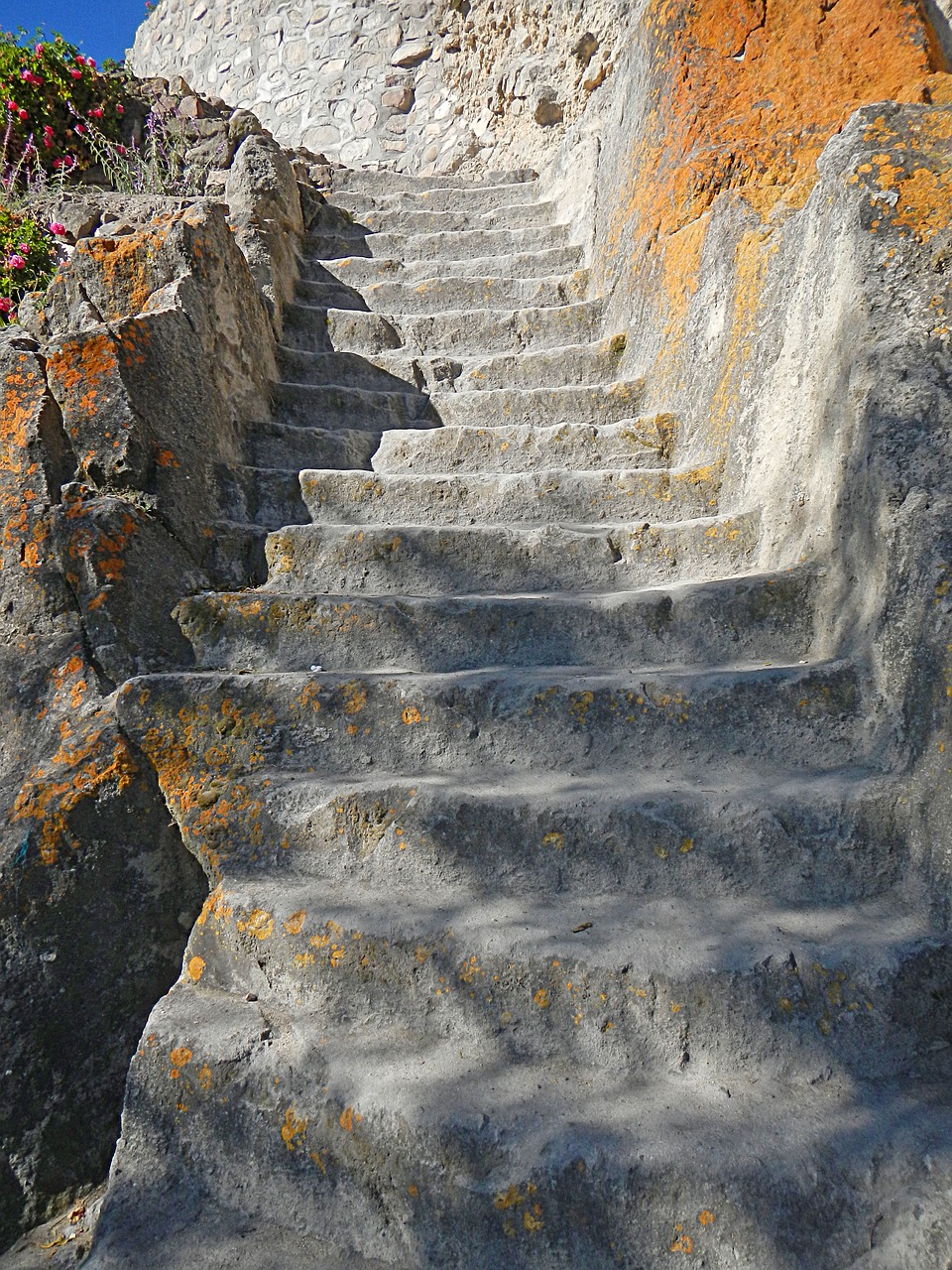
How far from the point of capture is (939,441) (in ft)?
4.98

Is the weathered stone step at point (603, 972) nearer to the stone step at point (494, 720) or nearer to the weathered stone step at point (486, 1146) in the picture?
the weathered stone step at point (486, 1146)

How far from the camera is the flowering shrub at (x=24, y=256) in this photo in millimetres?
3984

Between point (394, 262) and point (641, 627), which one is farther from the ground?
point (394, 262)

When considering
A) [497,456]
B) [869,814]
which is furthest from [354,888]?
[497,456]

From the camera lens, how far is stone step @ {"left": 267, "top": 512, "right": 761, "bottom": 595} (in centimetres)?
219

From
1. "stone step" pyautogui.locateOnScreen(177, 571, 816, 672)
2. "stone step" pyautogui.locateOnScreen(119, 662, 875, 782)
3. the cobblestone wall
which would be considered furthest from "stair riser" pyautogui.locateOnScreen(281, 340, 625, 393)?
the cobblestone wall

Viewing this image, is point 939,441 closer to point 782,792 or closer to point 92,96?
point 782,792

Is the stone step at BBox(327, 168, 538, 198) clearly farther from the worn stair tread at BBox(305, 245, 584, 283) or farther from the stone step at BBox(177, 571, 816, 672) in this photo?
the stone step at BBox(177, 571, 816, 672)

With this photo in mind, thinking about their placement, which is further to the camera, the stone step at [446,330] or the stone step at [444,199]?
the stone step at [444,199]

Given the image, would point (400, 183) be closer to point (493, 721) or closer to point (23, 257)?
point (23, 257)

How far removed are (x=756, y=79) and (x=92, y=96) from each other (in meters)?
4.78

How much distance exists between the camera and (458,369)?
3.31 meters

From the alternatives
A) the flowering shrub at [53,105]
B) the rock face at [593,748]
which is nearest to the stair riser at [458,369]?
the rock face at [593,748]

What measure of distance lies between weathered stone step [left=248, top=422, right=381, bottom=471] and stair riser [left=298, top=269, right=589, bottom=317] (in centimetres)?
122
